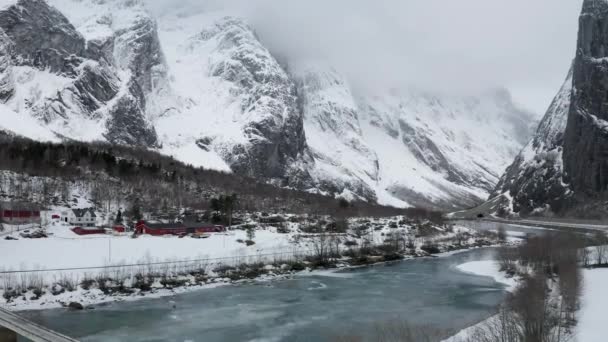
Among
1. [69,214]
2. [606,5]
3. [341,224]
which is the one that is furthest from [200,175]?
[606,5]

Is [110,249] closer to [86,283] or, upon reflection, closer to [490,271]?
[86,283]

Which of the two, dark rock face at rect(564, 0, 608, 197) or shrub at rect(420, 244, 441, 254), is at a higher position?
dark rock face at rect(564, 0, 608, 197)

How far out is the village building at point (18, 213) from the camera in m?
79.9

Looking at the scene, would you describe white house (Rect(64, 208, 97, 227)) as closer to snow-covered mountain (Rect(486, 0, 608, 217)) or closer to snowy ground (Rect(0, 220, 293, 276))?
snowy ground (Rect(0, 220, 293, 276))

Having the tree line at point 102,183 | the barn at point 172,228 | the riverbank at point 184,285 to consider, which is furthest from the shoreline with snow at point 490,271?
the tree line at point 102,183

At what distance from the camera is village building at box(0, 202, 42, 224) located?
7988 cm

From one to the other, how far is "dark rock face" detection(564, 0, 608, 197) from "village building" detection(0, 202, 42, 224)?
154 m

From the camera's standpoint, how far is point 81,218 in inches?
3501

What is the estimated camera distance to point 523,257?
6850 centimetres

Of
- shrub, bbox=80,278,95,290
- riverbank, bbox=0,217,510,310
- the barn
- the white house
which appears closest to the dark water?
riverbank, bbox=0,217,510,310

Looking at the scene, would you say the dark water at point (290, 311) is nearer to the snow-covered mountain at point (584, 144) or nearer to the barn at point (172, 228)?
the barn at point (172, 228)

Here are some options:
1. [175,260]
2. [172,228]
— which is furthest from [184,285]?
[172,228]

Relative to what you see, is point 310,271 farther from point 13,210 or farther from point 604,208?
point 604,208

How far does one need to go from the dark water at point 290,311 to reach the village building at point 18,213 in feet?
128
